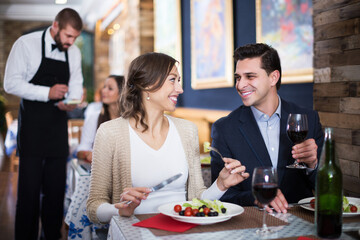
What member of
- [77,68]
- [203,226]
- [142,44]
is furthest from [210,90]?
[203,226]

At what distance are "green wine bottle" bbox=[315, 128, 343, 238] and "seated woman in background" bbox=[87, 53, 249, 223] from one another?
558 mm

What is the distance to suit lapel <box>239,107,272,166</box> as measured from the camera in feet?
6.77

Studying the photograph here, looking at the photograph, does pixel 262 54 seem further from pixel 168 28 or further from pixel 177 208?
pixel 168 28

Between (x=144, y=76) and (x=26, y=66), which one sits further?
(x=26, y=66)

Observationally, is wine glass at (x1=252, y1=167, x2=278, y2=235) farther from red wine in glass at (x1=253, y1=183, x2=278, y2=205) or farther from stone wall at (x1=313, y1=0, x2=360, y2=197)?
stone wall at (x1=313, y1=0, x2=360, y2=197)

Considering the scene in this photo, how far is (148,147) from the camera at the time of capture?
6.35ft

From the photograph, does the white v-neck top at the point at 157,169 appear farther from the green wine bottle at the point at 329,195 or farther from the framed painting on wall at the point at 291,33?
the framed painting on wall at the point at 291,33

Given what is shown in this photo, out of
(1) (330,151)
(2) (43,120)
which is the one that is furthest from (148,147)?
(2) (43,120)

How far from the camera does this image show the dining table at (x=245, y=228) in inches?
46.8

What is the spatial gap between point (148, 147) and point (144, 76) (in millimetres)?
327

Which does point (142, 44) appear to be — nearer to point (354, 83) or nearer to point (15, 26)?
point (354, 83)

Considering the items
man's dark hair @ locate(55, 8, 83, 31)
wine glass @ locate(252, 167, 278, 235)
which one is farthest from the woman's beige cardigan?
man's dark hair @ locate(55, 8, 83, 31)

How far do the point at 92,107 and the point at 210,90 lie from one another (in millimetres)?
2667

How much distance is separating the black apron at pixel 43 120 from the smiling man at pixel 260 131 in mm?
1437
